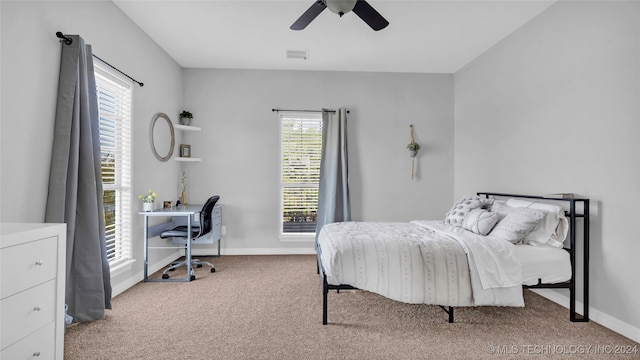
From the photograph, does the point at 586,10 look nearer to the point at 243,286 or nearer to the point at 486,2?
the point at 486,2

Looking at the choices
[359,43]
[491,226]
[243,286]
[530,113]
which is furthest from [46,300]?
[530,113]

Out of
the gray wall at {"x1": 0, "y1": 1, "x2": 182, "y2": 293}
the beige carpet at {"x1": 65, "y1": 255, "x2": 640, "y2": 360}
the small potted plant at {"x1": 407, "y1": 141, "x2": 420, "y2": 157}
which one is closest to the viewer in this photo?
the gray wall at {"x1": 0, "y1": 1, "x2": 182, "y2": 293}

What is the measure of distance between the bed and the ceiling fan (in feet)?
5.60

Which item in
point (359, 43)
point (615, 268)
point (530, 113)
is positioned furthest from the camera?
point (359, 43)

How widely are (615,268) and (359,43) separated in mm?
3224

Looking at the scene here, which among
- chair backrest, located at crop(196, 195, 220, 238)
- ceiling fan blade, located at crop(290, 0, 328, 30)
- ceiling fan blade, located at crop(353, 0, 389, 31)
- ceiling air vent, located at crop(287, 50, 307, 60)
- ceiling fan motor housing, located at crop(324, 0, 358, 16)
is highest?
ceiling air vent, located at crop(287, 50, 307, 60)

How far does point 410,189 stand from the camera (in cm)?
464

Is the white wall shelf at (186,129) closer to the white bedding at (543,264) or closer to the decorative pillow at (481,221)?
the decorative pillow at (481,221)

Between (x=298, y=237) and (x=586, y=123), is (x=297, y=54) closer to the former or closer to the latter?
(x=298, y=237)

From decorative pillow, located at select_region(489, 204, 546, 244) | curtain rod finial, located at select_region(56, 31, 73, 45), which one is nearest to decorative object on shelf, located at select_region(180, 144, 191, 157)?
curtain rod finial, located at select_region(56, 31, 73, 45)

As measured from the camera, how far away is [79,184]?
2287 millimetres

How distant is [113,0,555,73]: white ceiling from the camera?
9.45 ft

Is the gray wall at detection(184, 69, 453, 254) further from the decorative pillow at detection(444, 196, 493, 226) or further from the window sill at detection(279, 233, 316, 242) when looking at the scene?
the decorative pillow at detection(444, 196, 493, 226)

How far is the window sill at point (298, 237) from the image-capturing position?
4.52m
